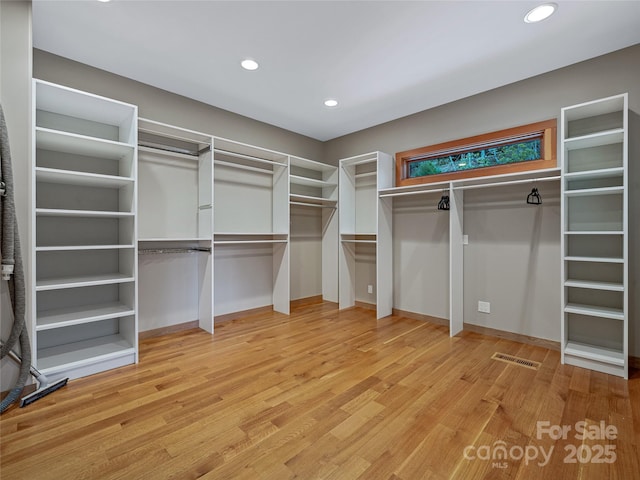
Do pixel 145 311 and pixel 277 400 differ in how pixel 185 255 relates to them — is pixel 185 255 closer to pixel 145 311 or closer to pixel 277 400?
pixel 145 311

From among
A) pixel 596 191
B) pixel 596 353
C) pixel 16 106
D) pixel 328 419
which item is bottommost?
pixel 328 419

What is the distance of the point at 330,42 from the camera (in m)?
2.54

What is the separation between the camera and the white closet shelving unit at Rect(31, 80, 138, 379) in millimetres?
2443

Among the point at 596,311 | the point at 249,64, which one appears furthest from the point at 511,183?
the point at 249,64

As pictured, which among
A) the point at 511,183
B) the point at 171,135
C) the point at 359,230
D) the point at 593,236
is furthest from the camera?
the point at 359,230

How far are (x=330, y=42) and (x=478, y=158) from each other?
85.0 inches

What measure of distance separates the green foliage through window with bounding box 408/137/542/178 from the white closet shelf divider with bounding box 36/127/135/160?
3.29m

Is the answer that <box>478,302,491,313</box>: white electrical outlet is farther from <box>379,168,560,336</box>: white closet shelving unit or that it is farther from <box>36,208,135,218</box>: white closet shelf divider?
<box>36,208,135,218</box>: white closet shelf divider

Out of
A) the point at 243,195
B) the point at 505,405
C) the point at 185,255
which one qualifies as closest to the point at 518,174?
the point at 505,405

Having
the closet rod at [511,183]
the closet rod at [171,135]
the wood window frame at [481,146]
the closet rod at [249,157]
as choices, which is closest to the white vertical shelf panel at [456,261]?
the closet rod at [511,183]

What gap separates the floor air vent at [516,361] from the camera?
268 cm

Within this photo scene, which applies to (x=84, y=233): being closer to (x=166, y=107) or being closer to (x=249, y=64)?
(x=166, y=107)

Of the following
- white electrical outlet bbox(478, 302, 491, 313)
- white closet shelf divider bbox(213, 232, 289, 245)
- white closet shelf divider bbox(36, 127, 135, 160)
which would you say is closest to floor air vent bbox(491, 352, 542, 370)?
white electrical outlet bbox(478, 302, 491, 313)

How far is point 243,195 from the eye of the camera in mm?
4098
